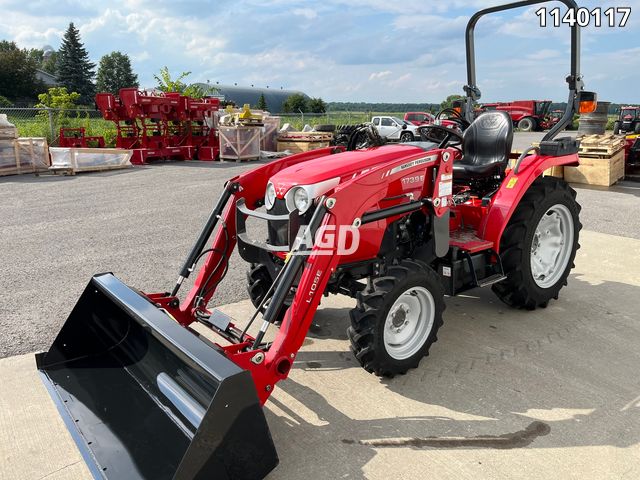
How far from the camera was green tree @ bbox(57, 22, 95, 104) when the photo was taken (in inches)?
2272

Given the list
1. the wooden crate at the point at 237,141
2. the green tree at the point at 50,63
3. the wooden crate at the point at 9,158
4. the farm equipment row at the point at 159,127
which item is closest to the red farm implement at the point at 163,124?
the farm equipment row at the point at 159,127

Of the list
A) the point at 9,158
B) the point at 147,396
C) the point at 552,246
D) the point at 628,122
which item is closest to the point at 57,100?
the point at 9,158

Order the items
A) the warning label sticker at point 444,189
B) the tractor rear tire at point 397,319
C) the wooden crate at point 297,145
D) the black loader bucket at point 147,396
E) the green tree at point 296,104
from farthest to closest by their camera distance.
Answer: the green tree at point 296,104, the wooden crate at point 297,145, the warning label sticker at point 444,189, the tractor rear tire at point 397,319, the black loader bucket at point 147,396

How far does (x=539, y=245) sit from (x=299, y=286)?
2.50 meters

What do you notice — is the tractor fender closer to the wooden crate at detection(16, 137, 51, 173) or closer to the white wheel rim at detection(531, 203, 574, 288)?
the white wheel rim at detection(531, 203, 574, 288)

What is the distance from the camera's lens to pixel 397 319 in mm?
3252

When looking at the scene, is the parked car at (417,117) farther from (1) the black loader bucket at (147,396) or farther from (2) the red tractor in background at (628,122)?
(1) the black loader bucket at (147,396)

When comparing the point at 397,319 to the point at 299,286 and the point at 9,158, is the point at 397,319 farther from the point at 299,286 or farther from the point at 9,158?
the point at 9,158

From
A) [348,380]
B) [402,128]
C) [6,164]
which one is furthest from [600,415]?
[402,128]

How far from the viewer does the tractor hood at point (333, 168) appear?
3133mm

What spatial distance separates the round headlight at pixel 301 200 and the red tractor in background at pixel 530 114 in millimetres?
31861

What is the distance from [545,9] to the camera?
4195 mm

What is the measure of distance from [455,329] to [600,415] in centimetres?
123

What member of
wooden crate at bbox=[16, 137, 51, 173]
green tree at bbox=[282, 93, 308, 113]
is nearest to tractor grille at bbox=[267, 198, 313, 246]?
wooden crate at bbox=[16, 137, 51, 173]
